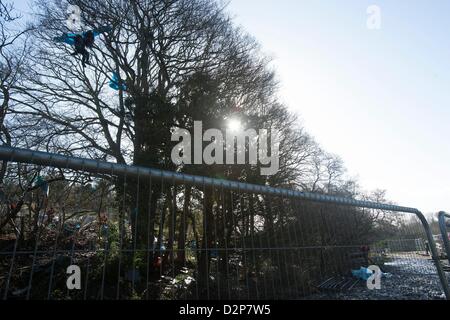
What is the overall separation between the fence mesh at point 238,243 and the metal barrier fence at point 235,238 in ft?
0.05

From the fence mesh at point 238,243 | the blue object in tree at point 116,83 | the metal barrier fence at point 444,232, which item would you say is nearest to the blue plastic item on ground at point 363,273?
the fence mesh at point 238,243

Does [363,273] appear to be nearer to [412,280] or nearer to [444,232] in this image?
[412,280]

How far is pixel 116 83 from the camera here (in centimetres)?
1084

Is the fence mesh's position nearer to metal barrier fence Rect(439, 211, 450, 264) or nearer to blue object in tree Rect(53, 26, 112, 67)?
metal barrier fence Rect(439, 211, 450, 264)

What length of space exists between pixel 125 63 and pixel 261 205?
32.2ft

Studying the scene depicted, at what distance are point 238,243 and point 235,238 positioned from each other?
0.37m

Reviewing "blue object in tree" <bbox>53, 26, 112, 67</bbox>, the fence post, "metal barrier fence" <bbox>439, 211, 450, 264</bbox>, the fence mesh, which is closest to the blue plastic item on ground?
the fence mesh

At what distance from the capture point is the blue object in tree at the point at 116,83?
10703 millimetres

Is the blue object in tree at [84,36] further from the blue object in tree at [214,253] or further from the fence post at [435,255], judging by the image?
the fence post at [435,255]
